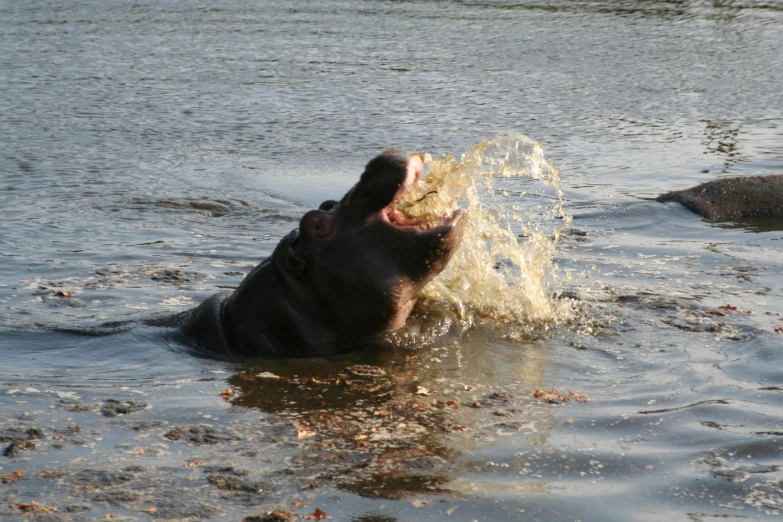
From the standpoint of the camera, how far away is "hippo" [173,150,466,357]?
15.2 ft

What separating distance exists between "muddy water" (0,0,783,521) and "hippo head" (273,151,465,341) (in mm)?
317

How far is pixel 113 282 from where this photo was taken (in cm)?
659

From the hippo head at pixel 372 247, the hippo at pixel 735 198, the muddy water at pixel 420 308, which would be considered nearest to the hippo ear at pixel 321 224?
the hippo head at pixel 372 247

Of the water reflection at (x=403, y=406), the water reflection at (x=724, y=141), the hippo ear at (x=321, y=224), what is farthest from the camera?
the water reflection at (x=724, y=141)

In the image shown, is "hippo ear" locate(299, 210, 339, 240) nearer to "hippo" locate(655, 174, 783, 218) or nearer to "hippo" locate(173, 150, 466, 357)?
"hippo" locate(173, 150, 466, 357)

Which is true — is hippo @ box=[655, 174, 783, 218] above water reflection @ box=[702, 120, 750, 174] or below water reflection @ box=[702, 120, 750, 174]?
below

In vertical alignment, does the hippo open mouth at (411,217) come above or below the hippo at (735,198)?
above

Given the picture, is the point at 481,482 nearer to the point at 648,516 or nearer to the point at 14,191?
the point at 648,516

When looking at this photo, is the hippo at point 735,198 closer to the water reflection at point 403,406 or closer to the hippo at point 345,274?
the water reflection at point 403,406

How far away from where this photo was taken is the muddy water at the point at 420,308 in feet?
12.0

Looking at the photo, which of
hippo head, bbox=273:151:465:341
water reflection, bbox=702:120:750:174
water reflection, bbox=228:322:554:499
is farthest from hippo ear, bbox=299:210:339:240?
water reflection, bbox=702:120:750:174

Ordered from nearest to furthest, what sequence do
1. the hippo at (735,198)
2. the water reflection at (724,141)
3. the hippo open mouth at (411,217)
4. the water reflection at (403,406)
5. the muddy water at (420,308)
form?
the muddy water at (420,308) < the water reflection at (403,406) < the hippo open mouth at (411,217) < the hippo at (735,198) < the water reflection at (724,141)

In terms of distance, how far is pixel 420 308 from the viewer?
5.61 m

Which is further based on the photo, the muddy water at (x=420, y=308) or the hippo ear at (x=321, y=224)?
the hippo ear at (x=321, y=224)
